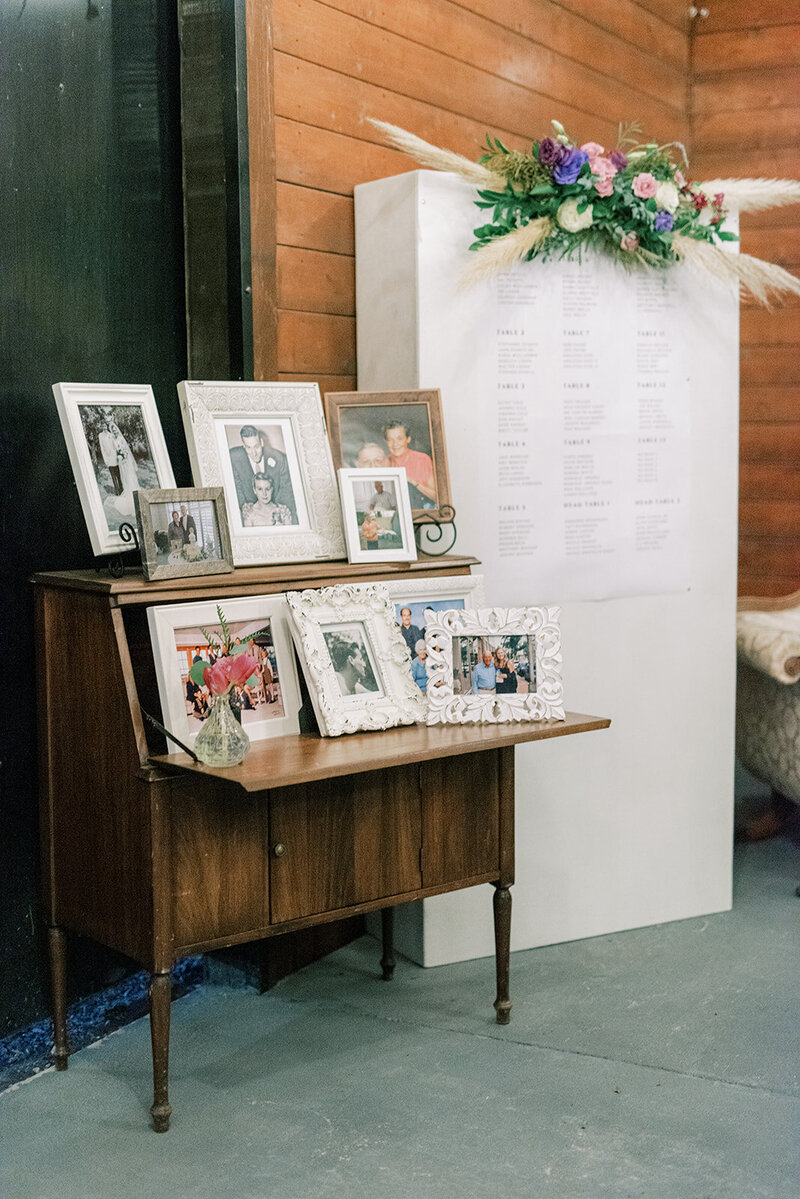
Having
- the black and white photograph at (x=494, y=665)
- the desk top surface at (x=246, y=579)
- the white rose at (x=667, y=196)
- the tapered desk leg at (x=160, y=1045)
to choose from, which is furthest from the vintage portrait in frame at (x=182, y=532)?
the white rose at (x=667, y=196)

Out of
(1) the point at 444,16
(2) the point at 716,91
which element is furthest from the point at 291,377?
(2) the point at 716,91

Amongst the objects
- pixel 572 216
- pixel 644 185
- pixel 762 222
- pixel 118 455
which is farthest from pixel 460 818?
pixel 762 222

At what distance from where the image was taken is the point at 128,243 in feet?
8.36

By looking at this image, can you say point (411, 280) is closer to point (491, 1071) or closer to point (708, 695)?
A: point (708, 695)

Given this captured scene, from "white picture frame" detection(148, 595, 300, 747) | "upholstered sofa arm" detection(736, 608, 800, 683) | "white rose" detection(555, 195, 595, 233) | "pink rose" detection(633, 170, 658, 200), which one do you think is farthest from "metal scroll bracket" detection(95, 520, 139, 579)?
"upholstered sofa arm" detection(736, 608, 800, 683)

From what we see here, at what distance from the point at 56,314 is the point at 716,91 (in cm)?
261

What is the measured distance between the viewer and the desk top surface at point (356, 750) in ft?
6.55

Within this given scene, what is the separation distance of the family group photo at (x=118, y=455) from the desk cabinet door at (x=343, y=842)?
1.95 ft

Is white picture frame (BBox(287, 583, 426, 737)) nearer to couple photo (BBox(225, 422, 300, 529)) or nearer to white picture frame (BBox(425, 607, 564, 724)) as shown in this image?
white picture frame (BBox(425, 607, 564, 724))

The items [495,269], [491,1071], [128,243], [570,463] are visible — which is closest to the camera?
[491,1071]

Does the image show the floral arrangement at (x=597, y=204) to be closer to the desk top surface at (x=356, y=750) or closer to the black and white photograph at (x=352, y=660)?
the black and white photograph at (x=352, y=660)

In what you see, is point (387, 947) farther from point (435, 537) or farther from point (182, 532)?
point (182, 532)

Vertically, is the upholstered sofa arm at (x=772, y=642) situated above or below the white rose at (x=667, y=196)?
below

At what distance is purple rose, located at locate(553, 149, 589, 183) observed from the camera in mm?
2658
